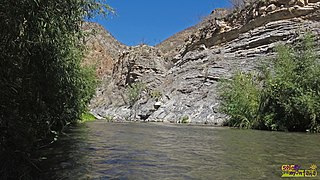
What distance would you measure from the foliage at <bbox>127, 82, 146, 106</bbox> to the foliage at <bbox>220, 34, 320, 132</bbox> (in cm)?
3591

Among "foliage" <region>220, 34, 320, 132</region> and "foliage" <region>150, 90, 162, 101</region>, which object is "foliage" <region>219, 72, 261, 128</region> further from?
"foliage" <region>150, 90, 162, 101</region>

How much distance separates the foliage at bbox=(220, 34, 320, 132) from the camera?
23547 mm

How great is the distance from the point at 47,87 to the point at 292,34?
3798 centimetres

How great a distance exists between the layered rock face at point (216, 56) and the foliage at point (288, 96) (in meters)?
6.10

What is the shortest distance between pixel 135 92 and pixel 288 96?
43.8m

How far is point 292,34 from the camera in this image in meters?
41.0

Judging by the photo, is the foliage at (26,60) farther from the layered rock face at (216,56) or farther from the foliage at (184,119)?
the foliage at (184,119)

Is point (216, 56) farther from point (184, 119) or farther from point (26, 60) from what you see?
point (26, 60)

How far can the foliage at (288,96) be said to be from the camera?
77.3ft

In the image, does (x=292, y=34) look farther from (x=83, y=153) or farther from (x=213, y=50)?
(x=83, y=153)

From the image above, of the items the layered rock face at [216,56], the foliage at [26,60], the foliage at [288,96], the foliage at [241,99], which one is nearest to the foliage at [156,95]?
the layered rock face at [216,56]

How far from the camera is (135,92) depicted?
219 feet

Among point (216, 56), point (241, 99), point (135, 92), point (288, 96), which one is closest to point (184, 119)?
point (241, 99)

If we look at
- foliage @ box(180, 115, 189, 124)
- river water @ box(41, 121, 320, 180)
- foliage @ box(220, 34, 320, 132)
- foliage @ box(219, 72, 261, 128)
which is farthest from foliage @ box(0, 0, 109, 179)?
foliage @ box(180, 115, 189, 124)
